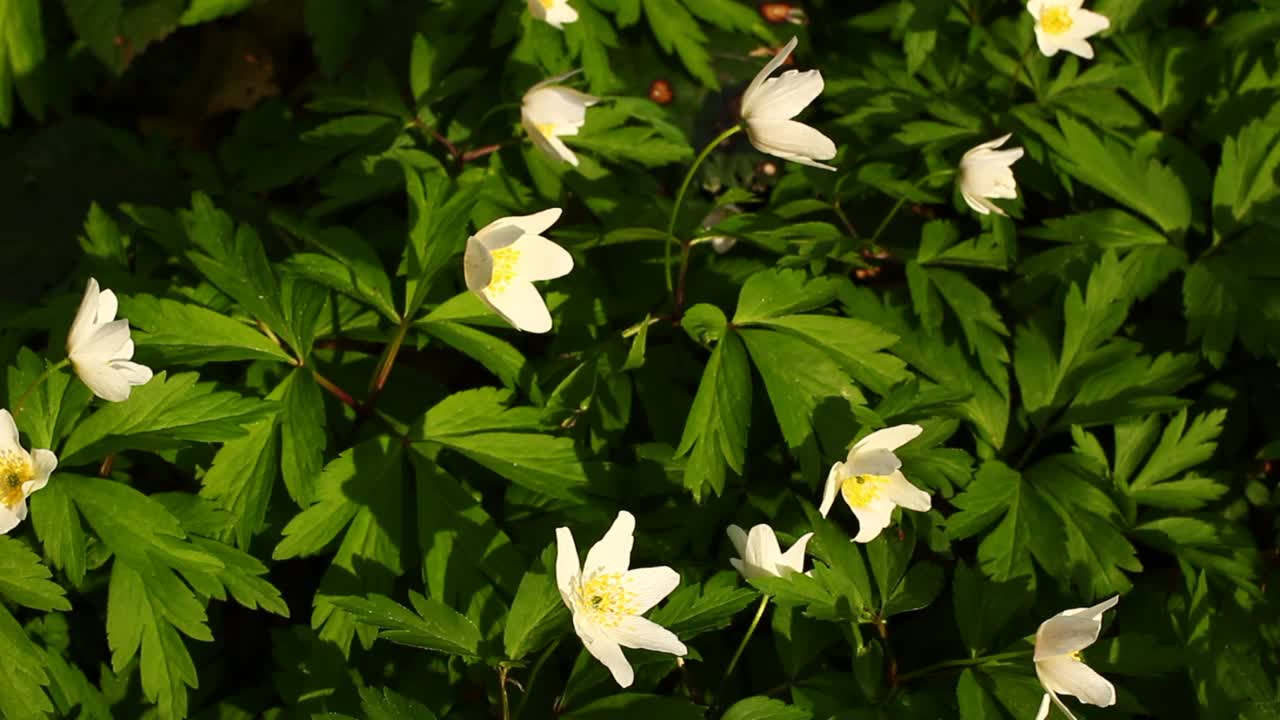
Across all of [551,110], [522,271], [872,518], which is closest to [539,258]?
[522,271]

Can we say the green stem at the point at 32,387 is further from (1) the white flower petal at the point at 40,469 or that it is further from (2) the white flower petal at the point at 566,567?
(2) the white flower petal at the point at 566,567

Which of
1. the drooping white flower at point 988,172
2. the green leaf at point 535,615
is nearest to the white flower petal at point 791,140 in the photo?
the drooping white flower at point 988,172

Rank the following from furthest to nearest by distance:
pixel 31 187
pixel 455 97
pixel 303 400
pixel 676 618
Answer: pixel 31 187 < pixel 455 97 < pixel 303 400 < pixel 676 618

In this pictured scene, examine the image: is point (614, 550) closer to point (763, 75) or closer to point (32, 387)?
point (763, 75)

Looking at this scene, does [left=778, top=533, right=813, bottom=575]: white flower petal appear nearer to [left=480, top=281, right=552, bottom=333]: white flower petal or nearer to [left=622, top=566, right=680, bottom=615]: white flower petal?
[left=622, top=566, right=680, bottom=615]: white flower petal

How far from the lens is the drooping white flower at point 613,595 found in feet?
6.57

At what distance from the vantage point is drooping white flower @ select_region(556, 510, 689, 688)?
2004 millimetres

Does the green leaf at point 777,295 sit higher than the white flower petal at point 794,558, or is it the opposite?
the green leaf at point 777,295

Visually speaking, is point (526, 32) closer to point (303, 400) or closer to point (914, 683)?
point (303, 400)

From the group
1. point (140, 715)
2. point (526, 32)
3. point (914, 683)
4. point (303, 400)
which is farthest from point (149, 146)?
point (914, 683)

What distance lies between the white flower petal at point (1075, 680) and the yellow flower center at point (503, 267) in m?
1.41

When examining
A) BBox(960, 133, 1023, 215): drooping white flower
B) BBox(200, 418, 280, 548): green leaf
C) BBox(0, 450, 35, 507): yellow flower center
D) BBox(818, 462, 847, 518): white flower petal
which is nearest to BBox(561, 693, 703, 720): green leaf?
BBox(818, 462, 847, 518): white flower petal

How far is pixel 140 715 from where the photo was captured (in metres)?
2.39

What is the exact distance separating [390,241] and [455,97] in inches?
23.5
